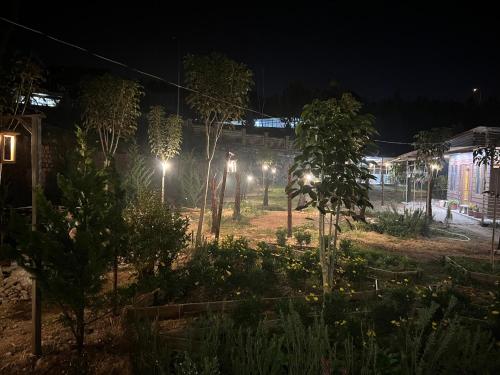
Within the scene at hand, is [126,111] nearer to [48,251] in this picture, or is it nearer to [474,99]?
[48,251]

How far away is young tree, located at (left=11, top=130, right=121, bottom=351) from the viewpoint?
3.77m

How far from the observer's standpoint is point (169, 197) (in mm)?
19984

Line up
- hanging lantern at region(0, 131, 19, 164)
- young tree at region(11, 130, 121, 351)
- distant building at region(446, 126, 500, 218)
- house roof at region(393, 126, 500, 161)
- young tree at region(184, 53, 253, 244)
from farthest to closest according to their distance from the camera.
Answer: house roof at region(393, 126, 500, 161) → distant building at region(446, 126, 500, 218) → young tree at region(184, 53, 253, 244) → hanging lantern at region(0, 131, 19, 164) → young tree at region(11, 130, 121, 351)

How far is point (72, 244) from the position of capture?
397 centimetres

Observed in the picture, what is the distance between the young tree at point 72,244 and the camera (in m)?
3.77

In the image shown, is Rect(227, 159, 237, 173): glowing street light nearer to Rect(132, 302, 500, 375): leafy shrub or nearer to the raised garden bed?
the raised garden bed

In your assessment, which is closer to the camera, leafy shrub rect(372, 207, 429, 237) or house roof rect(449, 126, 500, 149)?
leafy shrub rect(372, 207, 429, 237)

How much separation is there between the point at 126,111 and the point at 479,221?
54.0 ft

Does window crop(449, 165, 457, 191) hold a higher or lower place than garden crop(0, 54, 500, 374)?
higher

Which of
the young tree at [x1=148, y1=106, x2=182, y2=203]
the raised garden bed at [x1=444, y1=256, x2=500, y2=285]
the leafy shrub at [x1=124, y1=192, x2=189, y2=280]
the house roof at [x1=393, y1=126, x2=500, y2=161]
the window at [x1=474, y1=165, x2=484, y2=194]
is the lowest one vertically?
the raised garden bed at [x1=444, y1=256, x2=500, y2=285]

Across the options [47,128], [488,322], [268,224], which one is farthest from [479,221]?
[47,128]

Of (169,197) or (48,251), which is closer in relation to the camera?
(48,251)

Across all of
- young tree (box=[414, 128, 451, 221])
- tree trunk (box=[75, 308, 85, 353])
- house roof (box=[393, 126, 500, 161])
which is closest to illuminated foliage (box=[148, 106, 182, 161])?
tree trunk (box=[75, 308, 85, 353])

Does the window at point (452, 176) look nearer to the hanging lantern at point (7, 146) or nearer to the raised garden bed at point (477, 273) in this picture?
the raised garden bed at point (477, 273)
